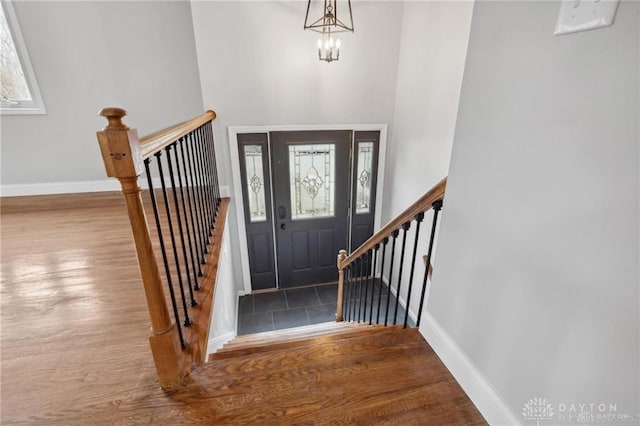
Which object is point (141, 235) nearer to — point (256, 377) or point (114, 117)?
point (114, 117)

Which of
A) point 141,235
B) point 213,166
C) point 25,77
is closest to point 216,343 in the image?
point 141,235

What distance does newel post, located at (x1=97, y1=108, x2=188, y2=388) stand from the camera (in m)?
0.84

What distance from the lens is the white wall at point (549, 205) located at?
62 centimetres

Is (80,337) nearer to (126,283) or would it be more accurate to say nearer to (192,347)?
(126,283)

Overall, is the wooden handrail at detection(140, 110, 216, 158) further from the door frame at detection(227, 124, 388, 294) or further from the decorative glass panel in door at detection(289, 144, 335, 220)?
the decorative glass panel in door at detection(289, 144, 335, 220)

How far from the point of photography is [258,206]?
3.69 meters

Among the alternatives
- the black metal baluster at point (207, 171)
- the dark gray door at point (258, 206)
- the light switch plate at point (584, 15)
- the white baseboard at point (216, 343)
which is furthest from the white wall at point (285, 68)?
the light switch plate at point (584, 15)

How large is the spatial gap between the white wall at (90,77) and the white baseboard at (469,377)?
10.2 feet

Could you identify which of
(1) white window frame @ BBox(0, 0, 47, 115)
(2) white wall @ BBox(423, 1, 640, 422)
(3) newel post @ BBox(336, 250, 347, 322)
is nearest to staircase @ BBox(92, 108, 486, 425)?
(2) white wall @ BBox(423, 1, 640, 422)

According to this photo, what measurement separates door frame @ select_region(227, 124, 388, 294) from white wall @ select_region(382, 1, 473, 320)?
129mm

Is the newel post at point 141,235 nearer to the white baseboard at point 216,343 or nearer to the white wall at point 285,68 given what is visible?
the white baseboard at point 216,343

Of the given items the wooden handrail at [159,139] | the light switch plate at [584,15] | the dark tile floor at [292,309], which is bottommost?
the dark tile floor at [292,309]

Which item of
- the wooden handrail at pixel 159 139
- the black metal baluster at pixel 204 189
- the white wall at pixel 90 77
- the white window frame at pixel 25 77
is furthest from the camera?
the white wall at pixel 90 77

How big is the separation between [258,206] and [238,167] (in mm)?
562
